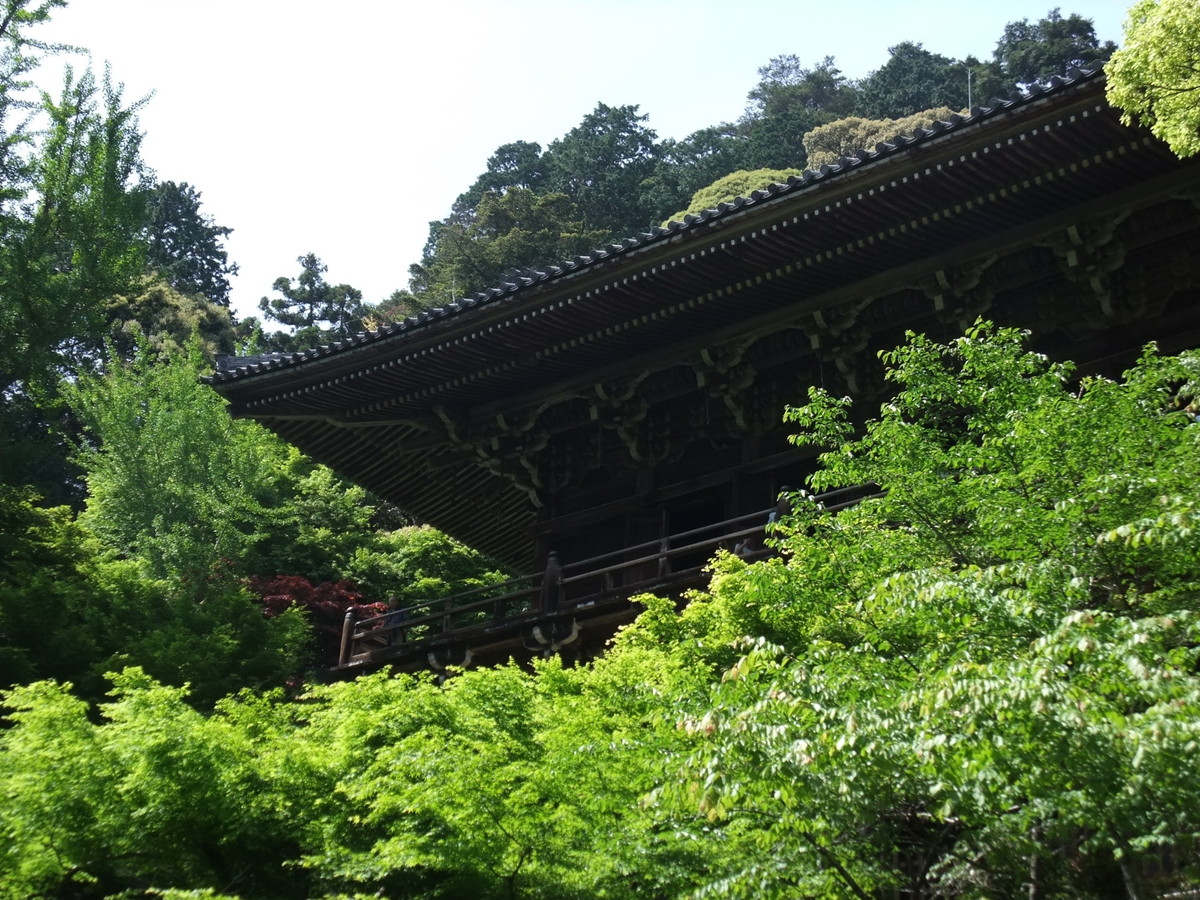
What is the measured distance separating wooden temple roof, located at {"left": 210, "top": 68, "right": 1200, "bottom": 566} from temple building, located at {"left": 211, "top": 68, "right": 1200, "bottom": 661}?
3 cm

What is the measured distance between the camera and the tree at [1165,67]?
956 centimetres

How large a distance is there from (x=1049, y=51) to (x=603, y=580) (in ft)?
Result: 150

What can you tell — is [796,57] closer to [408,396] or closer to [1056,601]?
[408,396]

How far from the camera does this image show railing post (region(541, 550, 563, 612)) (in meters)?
14.9

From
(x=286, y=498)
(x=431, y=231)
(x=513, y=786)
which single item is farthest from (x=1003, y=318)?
(x=431, y=231)

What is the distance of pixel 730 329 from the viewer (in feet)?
49.3

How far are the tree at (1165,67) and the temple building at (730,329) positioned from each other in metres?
1.03

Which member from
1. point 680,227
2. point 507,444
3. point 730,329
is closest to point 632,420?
point 730,329

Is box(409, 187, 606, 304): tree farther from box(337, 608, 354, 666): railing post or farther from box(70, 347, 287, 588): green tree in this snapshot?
box(337, 608, 354, 666): railing post

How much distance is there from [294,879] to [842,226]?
819cm

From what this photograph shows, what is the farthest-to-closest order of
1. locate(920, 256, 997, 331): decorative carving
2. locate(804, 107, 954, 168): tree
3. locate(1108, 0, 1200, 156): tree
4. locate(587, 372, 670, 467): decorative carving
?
locate(804, 107, 954, 168): tree → locate(587, 372, 670, 467): decorative carving → locate(920, 256, 997, 331): decorative carving → locate(1108, 0, 1200, 156): tree

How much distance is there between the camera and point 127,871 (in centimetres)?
805

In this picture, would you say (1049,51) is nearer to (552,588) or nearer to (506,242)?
(506,242)

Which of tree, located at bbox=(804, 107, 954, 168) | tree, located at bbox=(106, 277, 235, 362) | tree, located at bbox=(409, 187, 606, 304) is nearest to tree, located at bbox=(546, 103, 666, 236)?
tree, located at bbox=(409, 187, 606, 304)
